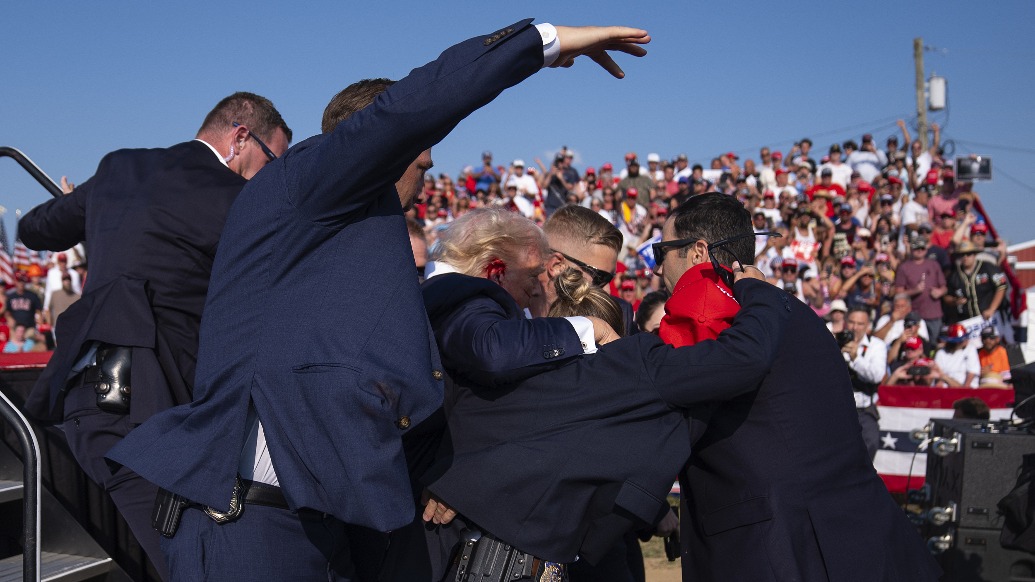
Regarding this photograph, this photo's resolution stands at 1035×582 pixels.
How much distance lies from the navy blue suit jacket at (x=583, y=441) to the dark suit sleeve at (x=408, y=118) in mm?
598

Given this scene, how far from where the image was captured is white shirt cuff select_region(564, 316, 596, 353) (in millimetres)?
2625

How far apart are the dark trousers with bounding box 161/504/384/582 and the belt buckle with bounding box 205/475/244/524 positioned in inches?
0.5

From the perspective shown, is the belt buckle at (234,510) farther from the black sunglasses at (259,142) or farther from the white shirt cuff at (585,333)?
the black sunglasses at (259,142)

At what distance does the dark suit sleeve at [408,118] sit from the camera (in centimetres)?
197

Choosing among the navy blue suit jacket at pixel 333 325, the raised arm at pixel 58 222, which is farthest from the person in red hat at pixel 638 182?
the navy blue suit jacket at pixel 333 325

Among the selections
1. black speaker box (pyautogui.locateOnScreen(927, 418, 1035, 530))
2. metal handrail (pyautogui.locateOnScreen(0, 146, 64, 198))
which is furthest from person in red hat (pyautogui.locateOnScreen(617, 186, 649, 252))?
metal handrail (pyautogui.locateOnScreen(0, 146, 64, 198))

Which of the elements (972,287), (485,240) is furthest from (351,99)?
(972,287)

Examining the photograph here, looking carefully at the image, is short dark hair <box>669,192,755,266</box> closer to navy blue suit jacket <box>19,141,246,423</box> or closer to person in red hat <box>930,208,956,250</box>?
navy blue suit jacket <box>19,141,246,423</box>

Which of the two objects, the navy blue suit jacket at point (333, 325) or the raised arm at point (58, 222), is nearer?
the navy blue suit jacket at point (333, 325)

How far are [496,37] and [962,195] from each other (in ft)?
46.0

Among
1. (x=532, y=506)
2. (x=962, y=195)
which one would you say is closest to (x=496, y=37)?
(x=532, y=506)

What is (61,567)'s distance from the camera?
3463 millimetres

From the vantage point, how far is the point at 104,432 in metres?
3.15

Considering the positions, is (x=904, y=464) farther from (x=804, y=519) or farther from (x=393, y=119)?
(x=393, y=119)
